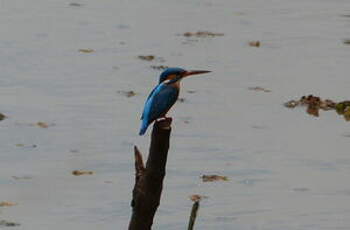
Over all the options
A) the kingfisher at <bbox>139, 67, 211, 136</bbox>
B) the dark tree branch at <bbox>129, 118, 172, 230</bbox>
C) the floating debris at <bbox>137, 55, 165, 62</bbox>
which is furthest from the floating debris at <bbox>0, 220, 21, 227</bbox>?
the floating debris at <bbox>137, 55, 165, 62</bbox>

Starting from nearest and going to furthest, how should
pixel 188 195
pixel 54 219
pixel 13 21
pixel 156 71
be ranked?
1. pixel 54 219
2. pixel 188 195
3. pixel 156 71
4. pixel 13 21

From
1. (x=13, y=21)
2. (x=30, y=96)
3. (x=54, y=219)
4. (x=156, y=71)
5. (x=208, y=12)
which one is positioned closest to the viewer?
(x=54, y=219)

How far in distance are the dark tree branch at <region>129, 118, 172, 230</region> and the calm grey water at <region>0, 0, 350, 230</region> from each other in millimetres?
4153

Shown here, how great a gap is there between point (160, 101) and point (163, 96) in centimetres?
11

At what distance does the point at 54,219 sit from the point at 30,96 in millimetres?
3336

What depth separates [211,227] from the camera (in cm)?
954

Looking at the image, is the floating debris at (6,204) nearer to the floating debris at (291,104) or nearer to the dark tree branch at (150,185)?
the floating debris at (291,104)

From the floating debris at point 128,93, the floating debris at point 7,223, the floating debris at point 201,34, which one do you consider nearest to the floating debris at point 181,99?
the floating debris at point 128,93

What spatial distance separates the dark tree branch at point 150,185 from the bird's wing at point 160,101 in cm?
166

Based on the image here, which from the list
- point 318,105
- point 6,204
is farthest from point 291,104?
point 6,204

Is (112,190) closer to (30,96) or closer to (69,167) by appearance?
(69,167)

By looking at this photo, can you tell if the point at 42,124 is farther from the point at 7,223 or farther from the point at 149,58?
the point at 149,58

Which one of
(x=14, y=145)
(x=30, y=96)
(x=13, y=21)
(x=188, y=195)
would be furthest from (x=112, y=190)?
(x=13, y=21)

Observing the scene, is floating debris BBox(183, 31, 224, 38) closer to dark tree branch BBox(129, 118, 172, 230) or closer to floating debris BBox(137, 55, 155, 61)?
floating debris BBox(137, 55, 155, 61)
